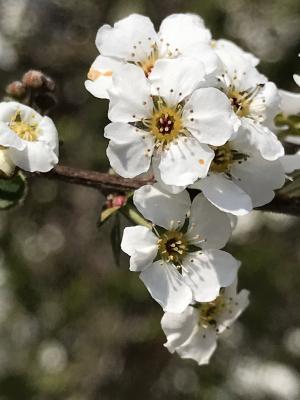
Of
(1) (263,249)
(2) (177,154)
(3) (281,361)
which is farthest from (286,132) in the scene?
(3) (281,361)

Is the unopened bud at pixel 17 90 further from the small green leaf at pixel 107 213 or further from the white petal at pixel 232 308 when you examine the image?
the white petal at pixel 232 308

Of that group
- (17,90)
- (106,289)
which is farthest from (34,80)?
(106,289)

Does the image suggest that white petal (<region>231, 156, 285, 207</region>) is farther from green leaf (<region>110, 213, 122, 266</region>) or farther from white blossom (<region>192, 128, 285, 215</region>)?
green leaf (<region>110, 213, 122, 266</region>)

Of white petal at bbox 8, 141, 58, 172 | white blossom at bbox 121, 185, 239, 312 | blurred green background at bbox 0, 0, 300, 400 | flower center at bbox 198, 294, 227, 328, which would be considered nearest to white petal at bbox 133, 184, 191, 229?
white blossom at bbox 121, 185, 239, 312

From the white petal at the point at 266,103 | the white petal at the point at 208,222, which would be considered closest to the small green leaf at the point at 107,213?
the white petal at the point at 208,222

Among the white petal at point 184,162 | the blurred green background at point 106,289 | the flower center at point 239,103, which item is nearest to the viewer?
the white petal at point 184,162
